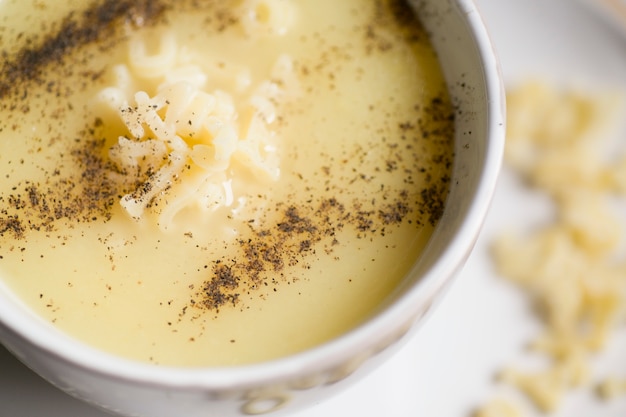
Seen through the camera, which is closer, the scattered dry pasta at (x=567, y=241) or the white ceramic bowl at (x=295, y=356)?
the white ceramic bowl at (x=295, y=356)

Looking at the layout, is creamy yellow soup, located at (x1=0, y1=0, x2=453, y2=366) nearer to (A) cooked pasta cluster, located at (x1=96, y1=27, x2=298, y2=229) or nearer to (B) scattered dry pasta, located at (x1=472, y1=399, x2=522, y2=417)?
(A) cooked pasta cluster, located at (x1=96, y1=27, x2=298, y2=229)

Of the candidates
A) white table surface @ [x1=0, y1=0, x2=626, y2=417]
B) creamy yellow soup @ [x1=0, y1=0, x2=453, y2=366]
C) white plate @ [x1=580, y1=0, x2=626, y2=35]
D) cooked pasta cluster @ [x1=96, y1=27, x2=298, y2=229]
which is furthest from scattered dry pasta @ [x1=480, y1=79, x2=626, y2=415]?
cooked pasta cluster @ [x1=96, y1=27, x2=298, y2=229]

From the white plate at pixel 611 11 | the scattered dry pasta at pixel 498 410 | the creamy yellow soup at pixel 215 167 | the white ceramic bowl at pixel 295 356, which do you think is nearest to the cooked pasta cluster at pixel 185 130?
the creamy yellow soup at pixel 215 167

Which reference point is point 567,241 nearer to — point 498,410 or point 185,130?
point 498,410

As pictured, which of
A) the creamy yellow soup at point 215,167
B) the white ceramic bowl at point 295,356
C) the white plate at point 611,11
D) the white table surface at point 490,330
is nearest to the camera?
the white ceramic bowl at point 295,356

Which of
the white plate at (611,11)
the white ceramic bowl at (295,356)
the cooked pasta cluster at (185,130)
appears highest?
the white plate at (611,11)

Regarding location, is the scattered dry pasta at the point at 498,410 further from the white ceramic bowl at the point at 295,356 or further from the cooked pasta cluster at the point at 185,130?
the cooked pasta cluster at the point at 185,130

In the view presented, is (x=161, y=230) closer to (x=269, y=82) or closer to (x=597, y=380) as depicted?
(x=269, y=82)

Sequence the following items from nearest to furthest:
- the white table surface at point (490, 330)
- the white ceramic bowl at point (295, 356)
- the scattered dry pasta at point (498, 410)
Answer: the white ceramic bowl at point (295, 356), the white table surface at point (490, 330), the scattered dry pasta at point (498, 410)

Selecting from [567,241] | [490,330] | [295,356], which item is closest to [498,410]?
[490,330]
